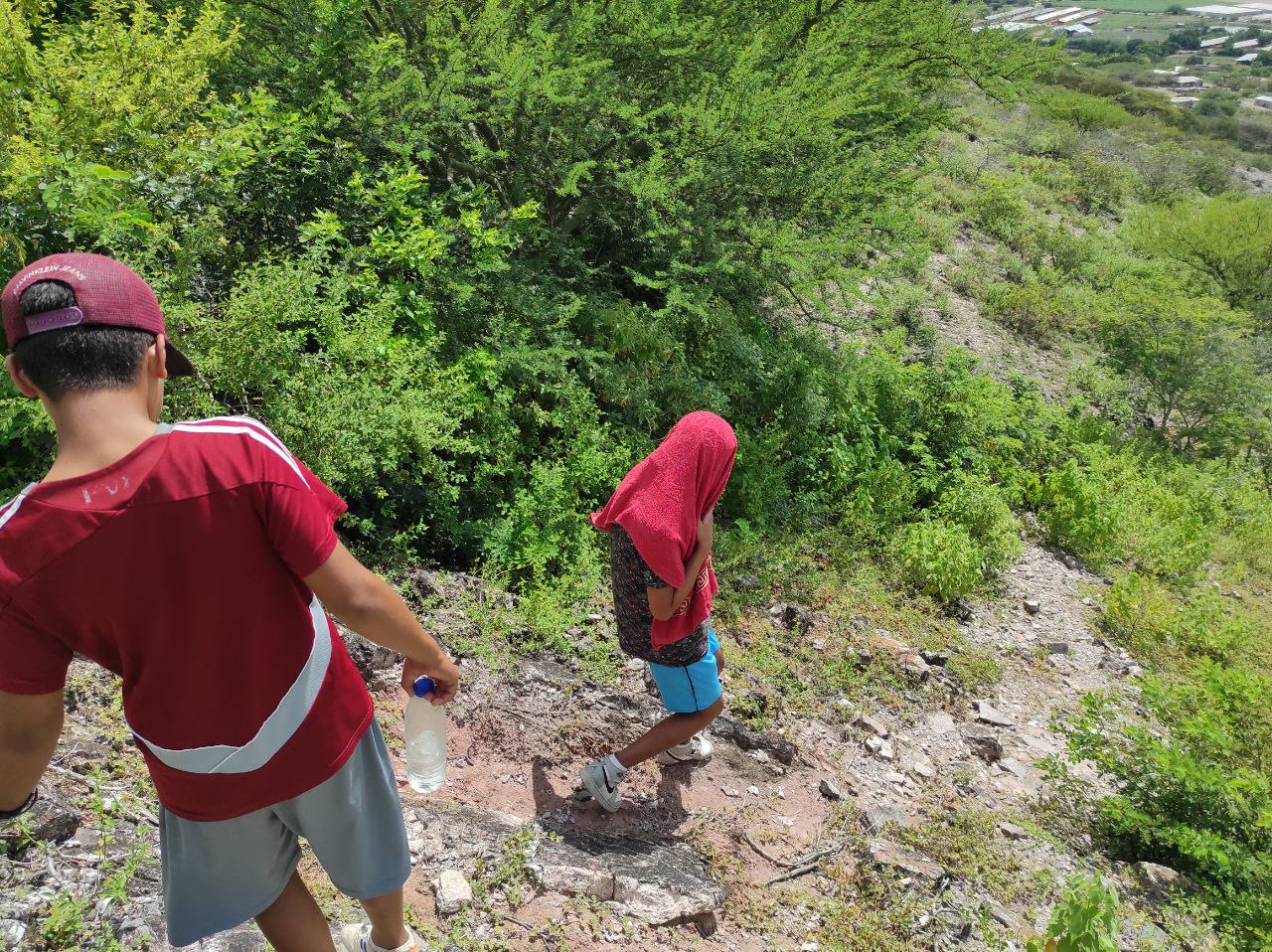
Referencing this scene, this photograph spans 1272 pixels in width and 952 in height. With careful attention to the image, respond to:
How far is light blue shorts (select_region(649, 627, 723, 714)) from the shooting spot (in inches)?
126

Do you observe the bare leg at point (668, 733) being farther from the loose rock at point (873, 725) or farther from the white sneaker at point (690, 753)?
the loose rock at point (873, 725)

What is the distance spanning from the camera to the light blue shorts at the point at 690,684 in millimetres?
3199

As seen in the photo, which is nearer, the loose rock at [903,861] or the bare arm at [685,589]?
the bare arm at [685,589]

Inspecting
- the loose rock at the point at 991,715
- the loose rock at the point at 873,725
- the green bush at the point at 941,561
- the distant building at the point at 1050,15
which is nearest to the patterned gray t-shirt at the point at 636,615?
the loose rock at the point at 873,725

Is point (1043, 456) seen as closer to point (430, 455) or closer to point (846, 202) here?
point (846, 202)

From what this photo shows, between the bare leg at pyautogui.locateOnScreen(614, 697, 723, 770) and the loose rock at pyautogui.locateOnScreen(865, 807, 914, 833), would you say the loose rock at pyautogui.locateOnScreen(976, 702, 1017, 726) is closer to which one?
the loose rock at pyautogui.locateOnScreen(865, 807, 914, 833)

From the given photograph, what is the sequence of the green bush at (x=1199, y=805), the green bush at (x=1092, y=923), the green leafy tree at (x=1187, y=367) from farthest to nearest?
the green leafy tree at (x=1187, y=367) → the green bush at (x=1199, y=805) → the green bush at (x=1092, y=923)

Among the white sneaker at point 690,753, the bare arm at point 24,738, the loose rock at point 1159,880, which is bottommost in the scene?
the loose rock at point 1159,880

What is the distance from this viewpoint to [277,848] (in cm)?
182

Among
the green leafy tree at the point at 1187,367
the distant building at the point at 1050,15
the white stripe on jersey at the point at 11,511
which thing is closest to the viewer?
the white stripe on jersey at the point at 11,511

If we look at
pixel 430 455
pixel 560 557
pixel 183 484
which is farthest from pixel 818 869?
pixel 183 484

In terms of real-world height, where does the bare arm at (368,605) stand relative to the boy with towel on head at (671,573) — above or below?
above

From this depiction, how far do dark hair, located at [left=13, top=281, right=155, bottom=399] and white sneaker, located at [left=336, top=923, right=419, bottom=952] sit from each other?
1641mm

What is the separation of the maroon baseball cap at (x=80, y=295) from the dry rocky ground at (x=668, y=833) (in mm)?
1755
